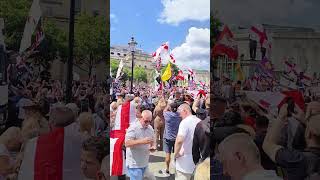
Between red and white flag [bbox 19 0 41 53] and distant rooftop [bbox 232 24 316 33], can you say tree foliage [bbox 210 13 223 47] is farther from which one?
red and white flag [bbox 19 0 41 53]

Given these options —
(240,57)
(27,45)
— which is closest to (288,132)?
(240,57)

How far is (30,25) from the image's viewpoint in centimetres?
265

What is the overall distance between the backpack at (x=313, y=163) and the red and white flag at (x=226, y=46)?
823 millimetres

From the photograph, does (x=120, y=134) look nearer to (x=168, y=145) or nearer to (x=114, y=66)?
(x=168, y=145)

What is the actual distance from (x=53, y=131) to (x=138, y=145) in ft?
3.94

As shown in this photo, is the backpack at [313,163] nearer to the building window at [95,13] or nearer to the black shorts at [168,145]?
the black shorts at [168,145]

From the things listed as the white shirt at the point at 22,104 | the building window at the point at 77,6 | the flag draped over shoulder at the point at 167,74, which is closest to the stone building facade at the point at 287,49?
the flag draped over shoulder at the point at 167,74

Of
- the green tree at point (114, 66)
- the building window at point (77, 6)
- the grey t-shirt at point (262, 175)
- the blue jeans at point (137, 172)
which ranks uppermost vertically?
the building window at point (77, 6)

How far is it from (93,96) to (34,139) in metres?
0.45

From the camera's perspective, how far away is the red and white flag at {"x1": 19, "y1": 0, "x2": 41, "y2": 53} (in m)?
2.64

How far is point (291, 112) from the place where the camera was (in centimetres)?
302

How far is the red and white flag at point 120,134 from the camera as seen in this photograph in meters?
3.72

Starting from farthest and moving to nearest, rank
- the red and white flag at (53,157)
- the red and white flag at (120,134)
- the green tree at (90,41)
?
the red and white flag at (120,134)
the green tree at (90,41)
the red and white flag at (53,157)

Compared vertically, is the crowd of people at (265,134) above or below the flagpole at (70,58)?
below
